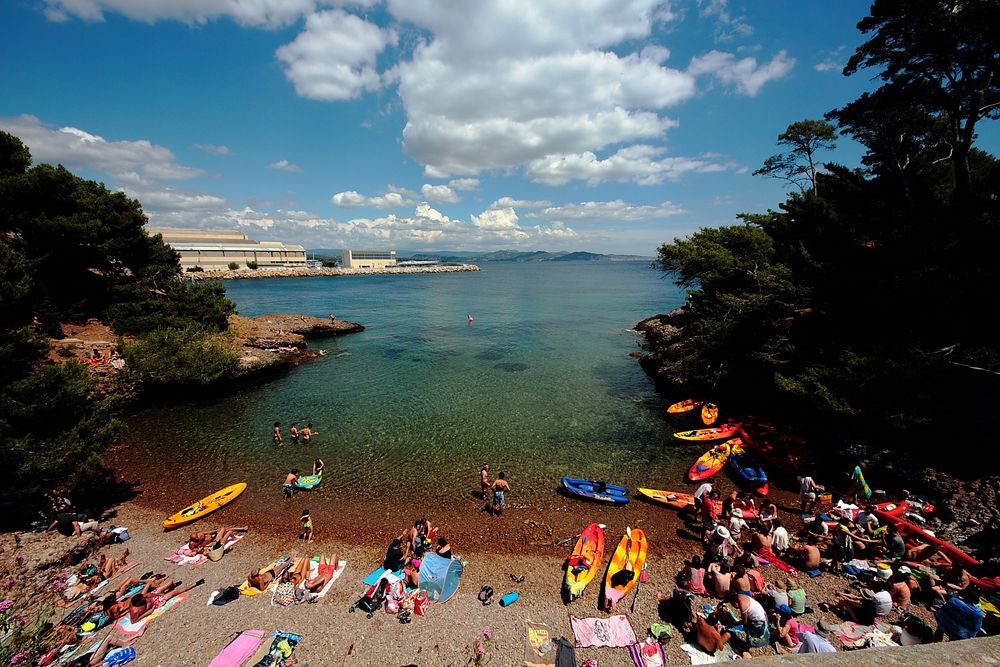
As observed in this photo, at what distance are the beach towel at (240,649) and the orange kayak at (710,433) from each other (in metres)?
18.7

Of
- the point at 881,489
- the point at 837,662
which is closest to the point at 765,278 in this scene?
the point at 881,489

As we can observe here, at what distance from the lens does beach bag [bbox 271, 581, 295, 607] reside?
10291mm

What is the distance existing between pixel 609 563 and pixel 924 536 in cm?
958

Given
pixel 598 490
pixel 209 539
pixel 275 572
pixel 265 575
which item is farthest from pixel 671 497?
pixel 209 539

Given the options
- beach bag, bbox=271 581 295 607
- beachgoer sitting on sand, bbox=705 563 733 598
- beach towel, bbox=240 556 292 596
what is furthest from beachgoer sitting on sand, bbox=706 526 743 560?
beach towel, bbox=240 556 292 596

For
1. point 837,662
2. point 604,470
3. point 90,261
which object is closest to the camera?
point 837,662

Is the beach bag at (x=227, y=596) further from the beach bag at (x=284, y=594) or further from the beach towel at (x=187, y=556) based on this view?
the beach towel at (x=187, y=556)

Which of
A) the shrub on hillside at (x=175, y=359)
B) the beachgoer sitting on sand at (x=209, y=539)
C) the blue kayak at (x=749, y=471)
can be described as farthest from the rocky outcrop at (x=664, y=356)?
the shrub on hillside at (x=175, y=359)

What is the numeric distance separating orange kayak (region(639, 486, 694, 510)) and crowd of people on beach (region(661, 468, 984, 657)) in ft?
2.01

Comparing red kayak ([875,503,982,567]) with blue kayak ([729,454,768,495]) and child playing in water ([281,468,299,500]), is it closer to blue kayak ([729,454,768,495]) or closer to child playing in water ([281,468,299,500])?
blue kayak ([729,454,768,495])

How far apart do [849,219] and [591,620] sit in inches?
893

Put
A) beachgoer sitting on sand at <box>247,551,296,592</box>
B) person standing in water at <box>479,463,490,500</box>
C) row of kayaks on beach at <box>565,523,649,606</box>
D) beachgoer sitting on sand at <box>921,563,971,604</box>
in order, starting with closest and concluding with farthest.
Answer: beachgoer sitting on sand at <box>921,563,971,604</box> → row of kayaks on beach at <box>565,523,649,606</box> → beachgoer sitting on sand at <box>247,551,296,592</box> → person standing in water at <box>479,463,490,500</box>

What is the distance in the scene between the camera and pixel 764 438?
19.1m

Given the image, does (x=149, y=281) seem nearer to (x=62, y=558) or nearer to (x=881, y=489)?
(x=62, y=558)
